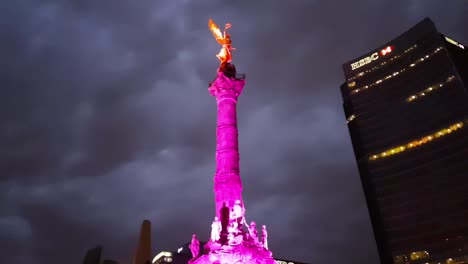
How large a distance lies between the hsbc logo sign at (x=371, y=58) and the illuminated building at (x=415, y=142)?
232mm

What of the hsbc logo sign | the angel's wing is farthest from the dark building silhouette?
the hsbc logo sign

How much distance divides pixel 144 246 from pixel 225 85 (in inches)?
636

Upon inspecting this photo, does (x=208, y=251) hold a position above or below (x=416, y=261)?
below

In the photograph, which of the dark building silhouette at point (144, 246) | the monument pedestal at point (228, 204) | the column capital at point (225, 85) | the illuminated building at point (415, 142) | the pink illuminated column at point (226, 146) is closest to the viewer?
the dark building silhouette at point (144, 246)

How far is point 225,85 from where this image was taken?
32.8 metres

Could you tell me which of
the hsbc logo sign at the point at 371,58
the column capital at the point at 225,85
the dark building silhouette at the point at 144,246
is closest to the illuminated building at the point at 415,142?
the hsbc logo sign at the point at 371,58

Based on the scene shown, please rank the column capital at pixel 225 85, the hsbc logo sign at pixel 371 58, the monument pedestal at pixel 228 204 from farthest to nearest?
the hsbc logo sign at pixel 371 58 → the column capital at pixel 225 85 → the monument pedestal at pixel 228 204

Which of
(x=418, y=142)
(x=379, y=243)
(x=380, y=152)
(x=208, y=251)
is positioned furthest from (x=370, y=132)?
(x=208, y=251)

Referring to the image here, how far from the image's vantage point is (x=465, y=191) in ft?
209

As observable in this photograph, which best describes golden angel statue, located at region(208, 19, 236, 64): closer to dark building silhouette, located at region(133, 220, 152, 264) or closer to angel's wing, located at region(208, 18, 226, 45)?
angel's wing, located at region(208, 18, 226, 45)

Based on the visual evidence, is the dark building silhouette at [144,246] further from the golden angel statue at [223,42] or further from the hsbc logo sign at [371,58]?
the hsbc logo sign at [371,58]

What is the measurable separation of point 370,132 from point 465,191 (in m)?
23.3

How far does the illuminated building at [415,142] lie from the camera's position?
215 feet

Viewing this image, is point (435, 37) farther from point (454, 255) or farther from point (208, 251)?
point (208, 251)
